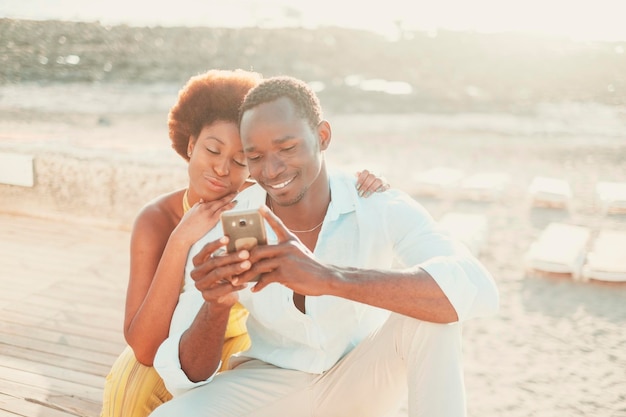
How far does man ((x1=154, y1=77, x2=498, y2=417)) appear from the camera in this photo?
2260mm

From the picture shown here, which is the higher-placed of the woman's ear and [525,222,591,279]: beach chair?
the woman's ear

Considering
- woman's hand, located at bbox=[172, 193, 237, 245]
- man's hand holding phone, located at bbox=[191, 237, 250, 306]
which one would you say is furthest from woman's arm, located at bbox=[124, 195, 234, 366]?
man's hand holding phone, located at bbox=[191, 237, 250, 306]

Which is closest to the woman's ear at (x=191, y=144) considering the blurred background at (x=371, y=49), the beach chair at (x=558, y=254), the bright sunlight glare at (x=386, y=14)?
the beach chair at (x=558, y=254)

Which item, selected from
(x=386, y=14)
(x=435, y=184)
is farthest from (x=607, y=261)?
(x=386, y=14)

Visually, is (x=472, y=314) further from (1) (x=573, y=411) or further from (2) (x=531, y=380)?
(2) (x=531, y=380)

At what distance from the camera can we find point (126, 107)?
25828 mm

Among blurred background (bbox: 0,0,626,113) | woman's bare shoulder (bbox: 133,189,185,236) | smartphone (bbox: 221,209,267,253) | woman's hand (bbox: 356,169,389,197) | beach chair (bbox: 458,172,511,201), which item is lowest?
beach chair (bbox: 458,172,511,201)

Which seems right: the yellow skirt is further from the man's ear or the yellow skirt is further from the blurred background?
the blurred background

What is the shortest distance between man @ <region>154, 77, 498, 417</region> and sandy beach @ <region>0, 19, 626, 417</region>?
1.59 meters

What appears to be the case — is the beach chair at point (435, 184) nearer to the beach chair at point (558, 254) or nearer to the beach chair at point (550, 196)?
the beach chair at point (550, 196)

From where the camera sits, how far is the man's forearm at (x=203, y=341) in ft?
8.12

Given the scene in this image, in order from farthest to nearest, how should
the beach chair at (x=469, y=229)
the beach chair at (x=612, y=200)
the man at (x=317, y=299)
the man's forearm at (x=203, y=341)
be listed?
the beach chair at (x=612, y=200) < the beach chair at (x=469, y=229) < the man's forearm at (x=203, y=341) < the man at (x=317, y=299)

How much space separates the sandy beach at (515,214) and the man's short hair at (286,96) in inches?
79.1

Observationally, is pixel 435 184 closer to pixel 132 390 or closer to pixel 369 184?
pixel 369 184
